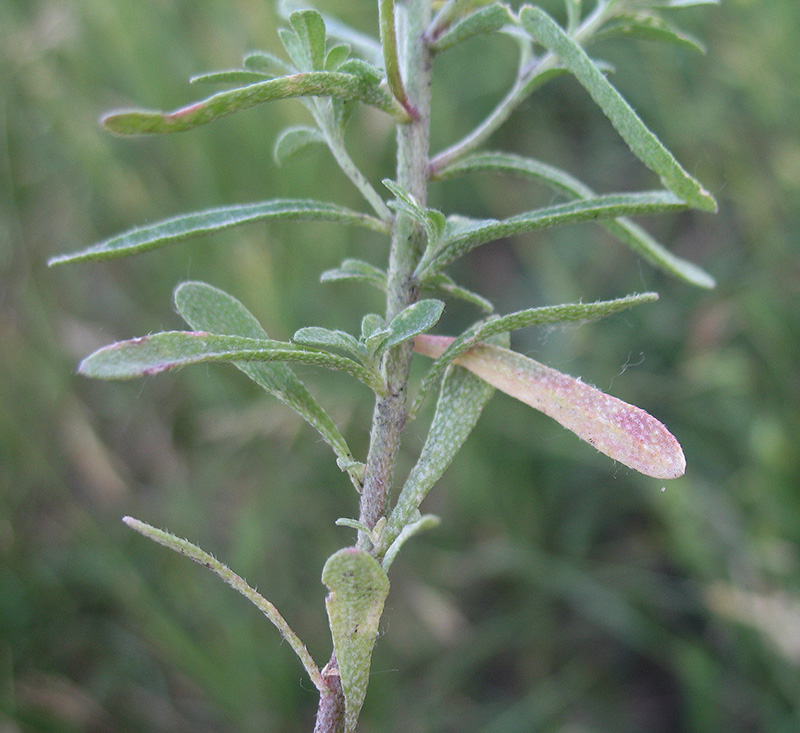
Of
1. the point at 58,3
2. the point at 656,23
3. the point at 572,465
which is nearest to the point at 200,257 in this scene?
the point at 58,3

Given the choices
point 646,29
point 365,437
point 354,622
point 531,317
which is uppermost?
point 646,29

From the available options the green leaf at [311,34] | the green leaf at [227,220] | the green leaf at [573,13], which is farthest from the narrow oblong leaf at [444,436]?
the green leaf at [573,13]

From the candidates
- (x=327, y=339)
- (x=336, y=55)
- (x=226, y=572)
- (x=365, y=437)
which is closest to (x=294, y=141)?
(x=336, y=55)

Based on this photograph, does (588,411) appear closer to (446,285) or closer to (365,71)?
(446,285)

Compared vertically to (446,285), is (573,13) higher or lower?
higher

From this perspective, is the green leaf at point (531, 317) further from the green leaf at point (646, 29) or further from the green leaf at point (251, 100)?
the green leaf at point (646, 29)

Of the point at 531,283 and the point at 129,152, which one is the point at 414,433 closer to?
the point at 531,283

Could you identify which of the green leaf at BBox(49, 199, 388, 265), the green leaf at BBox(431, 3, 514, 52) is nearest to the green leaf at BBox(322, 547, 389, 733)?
the green leaf at BBox(49, 199, 388, 265)
